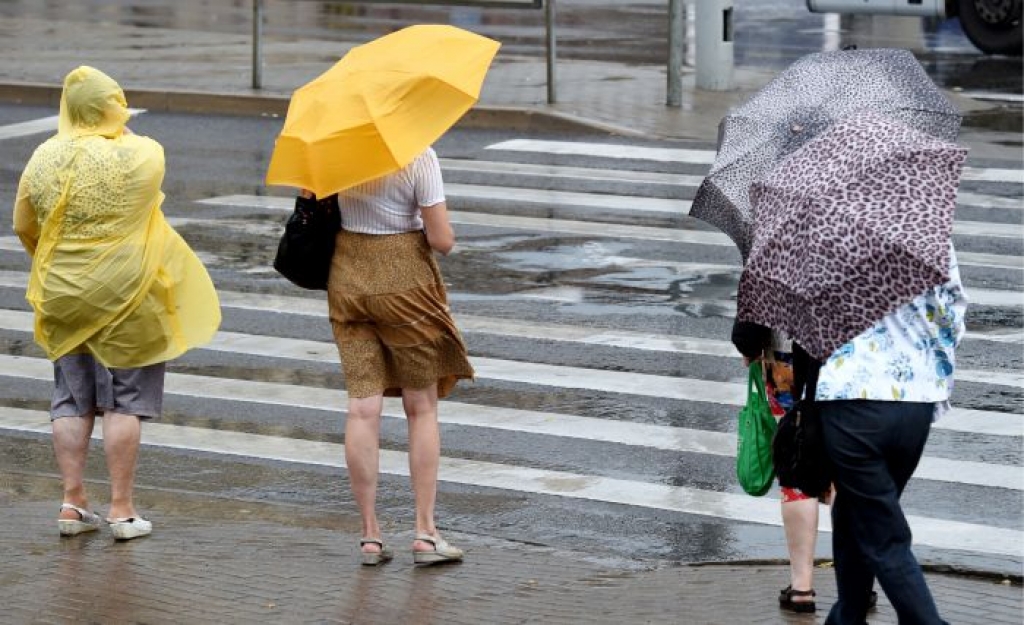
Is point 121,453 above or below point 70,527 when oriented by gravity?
above

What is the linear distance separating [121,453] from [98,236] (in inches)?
33.4

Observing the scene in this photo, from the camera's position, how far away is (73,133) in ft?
25.5

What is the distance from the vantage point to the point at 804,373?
6.10 metres

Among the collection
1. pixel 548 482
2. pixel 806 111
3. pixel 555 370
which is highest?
pixel 806 111

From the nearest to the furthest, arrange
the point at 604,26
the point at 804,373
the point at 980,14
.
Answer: the point at 804,373
the point at 980,14
the point at 604,26

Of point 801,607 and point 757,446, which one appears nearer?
point 757,446

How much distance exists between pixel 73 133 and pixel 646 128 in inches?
463

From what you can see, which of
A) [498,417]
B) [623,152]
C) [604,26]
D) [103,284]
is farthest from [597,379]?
[604,26]

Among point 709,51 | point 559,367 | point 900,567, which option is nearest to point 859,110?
point 900,567

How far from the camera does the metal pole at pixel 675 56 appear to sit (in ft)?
65.2

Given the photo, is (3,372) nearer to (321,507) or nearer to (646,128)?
(321,507)

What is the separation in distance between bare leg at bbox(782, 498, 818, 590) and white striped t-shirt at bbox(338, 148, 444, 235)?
1702 millimetres

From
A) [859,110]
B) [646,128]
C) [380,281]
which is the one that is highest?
Result: [859,110]

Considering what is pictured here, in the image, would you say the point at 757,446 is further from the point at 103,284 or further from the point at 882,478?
the point at 103,284
